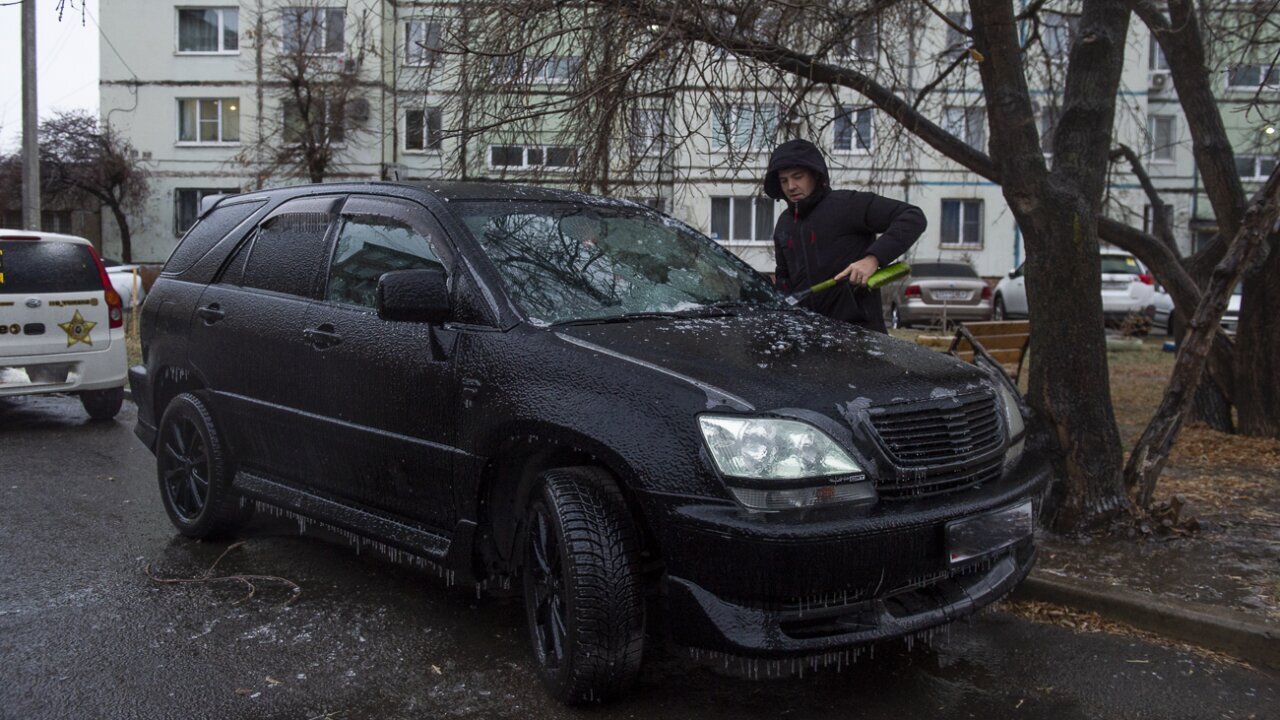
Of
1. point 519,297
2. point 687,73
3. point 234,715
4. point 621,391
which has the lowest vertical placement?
point 234,715

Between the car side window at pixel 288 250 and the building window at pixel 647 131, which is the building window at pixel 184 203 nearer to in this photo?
the building window at pixel 647 131

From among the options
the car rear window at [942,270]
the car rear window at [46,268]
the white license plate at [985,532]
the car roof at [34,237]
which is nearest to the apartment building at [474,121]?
the car rear window at [942,270]

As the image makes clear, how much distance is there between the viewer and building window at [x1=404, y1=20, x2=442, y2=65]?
6703mm

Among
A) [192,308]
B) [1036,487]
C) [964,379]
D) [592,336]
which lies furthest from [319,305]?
[1036,487]

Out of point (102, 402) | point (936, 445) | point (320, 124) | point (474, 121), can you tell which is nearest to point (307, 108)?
point (320, 124)

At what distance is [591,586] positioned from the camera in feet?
11.0

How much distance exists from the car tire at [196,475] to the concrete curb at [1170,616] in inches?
142

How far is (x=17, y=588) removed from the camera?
4820 millimetres

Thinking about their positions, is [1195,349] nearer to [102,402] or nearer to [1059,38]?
[1059,38]

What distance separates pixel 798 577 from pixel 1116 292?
21.9 metres

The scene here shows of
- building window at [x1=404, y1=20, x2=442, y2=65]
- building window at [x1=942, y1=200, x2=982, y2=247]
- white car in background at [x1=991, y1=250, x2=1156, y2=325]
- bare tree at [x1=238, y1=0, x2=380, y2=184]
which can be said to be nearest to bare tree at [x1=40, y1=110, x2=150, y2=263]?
bare tree at [x1=238, y1=0, x2=380, y2=184]

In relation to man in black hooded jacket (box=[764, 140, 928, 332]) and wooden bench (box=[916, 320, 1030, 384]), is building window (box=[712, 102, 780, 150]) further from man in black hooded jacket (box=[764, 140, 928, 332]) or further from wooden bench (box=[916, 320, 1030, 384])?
wooden bench (box=[916, 320, 1030, 384])

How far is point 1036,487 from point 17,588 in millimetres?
4195

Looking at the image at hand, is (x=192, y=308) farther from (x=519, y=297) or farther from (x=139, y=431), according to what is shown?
(x=519, y=297)
